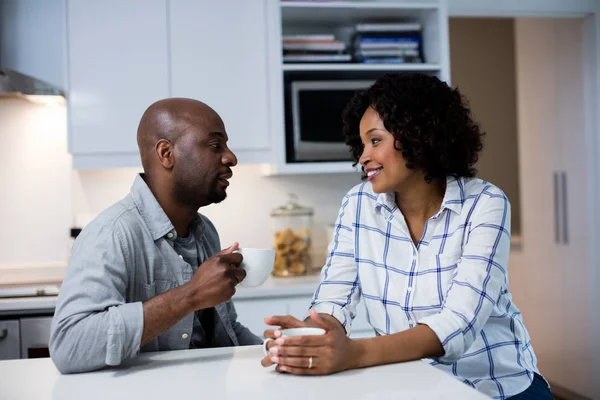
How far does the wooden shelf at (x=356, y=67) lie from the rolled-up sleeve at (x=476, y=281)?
1.58 meters

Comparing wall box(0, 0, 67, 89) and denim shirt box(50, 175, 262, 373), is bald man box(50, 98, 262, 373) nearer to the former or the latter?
denim shirt box(50, 175, 262, 373)

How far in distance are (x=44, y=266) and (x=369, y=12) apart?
184 cm

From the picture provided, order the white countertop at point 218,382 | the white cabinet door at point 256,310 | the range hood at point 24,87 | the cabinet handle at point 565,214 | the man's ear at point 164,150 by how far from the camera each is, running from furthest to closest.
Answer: the cabinet handle at point 565,214
the white cabinet door at point 256,310
the range hood at point 24,87
the man's ear at point 164,150
the white countertop at point 218,382

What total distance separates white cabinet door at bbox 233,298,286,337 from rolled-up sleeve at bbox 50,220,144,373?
1.35 metres

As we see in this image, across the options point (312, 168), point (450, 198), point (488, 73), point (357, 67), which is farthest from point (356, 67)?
point (488, 73)

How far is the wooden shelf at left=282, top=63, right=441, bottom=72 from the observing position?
3143 millimetres

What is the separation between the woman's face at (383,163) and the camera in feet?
5.90

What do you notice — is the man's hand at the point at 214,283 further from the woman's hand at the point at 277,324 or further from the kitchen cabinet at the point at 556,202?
the kitchen cabinet at the point at 556,202

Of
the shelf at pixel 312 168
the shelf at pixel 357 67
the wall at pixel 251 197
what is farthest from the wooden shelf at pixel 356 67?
the wall at pixel 251 197

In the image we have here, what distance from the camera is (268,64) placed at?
3.16 meters

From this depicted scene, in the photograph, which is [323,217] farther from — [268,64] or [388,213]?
[388,213]

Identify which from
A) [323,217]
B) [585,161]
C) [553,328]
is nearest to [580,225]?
[585,161]

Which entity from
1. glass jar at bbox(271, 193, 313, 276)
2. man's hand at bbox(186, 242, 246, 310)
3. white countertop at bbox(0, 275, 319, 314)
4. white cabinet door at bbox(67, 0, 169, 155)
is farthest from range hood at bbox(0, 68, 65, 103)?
man's hand at bbox(186, 242, 246, 310)

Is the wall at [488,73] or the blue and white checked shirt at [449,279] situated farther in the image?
the wall at [488,73]
